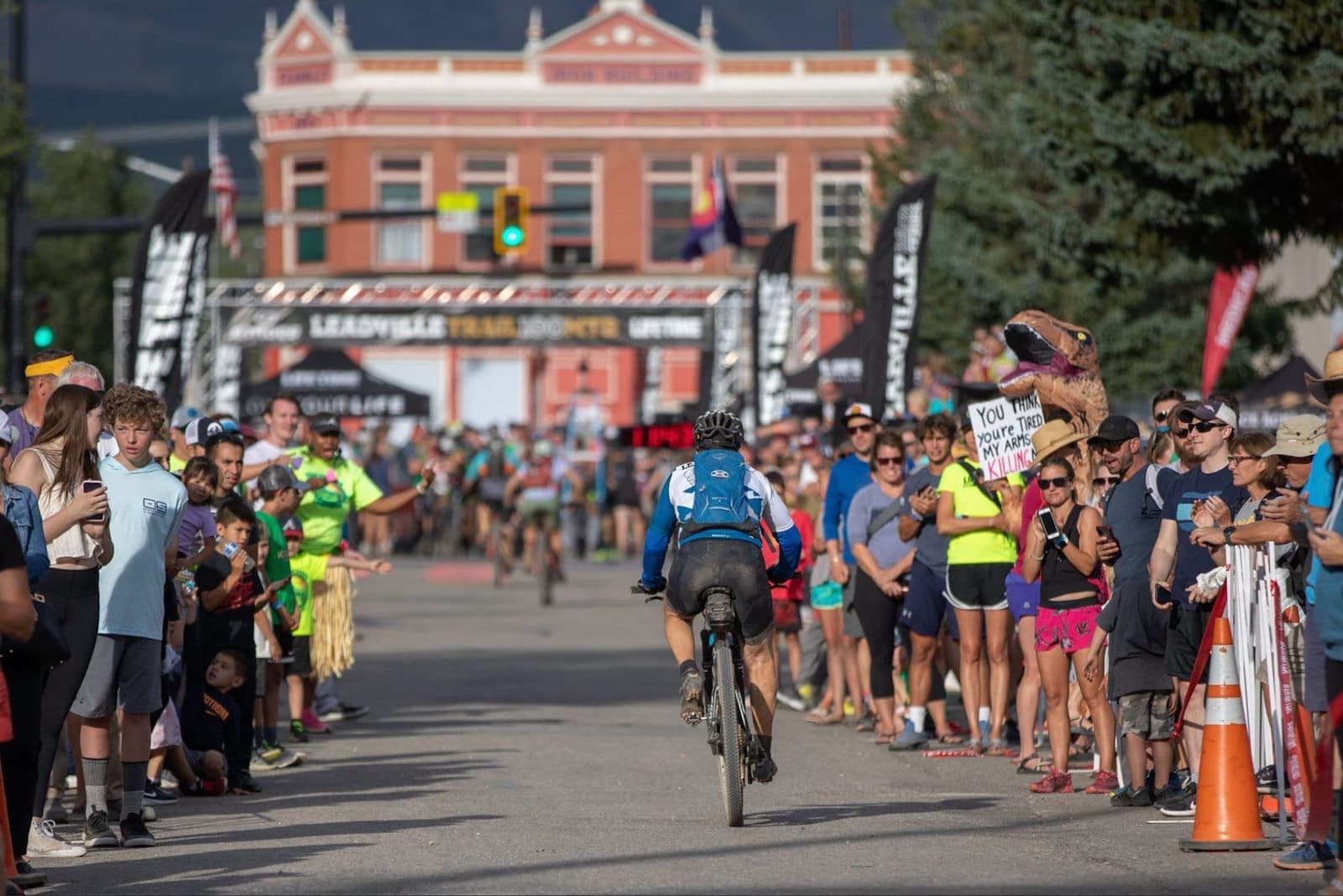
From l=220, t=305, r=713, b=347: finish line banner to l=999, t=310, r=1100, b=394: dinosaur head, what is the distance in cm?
2853

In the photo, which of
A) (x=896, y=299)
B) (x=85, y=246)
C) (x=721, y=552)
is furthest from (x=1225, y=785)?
(x=85, y=246)

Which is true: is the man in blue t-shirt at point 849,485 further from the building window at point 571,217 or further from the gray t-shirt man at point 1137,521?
the building window at point 571,217

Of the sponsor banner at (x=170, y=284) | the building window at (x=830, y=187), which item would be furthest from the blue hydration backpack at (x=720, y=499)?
the building window at (x=830, y=187)

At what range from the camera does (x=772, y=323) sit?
98.3 feet

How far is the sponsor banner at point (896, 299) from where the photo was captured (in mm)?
21031

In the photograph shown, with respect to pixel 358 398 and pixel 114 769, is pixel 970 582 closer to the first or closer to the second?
pixel 114 769

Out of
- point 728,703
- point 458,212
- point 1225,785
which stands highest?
point 458,212

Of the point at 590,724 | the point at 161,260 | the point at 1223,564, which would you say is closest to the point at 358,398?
the point at 161,260

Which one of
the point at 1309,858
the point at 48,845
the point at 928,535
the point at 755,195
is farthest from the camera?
the point at 755,195

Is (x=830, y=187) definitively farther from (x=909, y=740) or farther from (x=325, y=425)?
(x=909, y=740)

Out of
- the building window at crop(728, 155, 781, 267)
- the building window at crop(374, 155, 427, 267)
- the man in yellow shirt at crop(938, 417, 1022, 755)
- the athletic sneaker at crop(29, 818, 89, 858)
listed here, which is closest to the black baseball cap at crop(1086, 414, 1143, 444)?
the man in yellow shirt at crop(938, 417, 1022, 755)

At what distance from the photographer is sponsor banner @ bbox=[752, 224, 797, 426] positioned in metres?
29.2

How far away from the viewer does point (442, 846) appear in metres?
10.0

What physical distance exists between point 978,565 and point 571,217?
5245 cm
